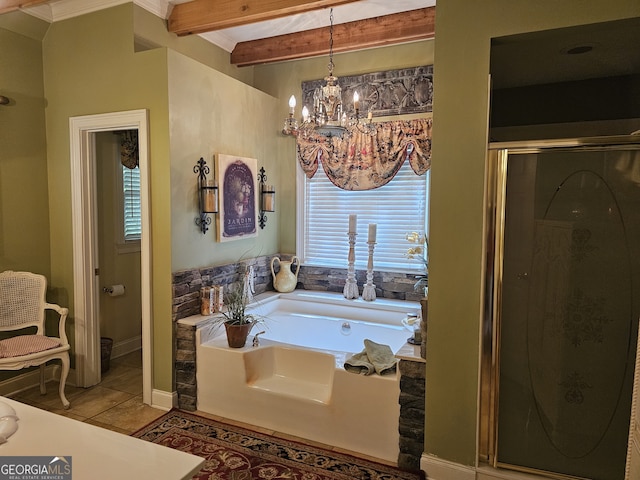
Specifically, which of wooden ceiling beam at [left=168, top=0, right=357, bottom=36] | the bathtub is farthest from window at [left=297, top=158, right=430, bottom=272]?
wooden ceiling beam at [left=168, top=0, right=357, bottom=36]

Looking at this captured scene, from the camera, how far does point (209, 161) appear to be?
3383mm

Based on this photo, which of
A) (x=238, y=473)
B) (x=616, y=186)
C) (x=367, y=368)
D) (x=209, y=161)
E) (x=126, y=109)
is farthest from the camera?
(x=209, y=161)

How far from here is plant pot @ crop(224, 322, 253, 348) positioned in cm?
298

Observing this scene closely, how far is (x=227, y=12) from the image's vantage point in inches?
121

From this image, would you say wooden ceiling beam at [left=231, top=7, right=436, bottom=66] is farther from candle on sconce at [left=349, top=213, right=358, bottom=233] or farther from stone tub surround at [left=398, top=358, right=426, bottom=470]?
stone tub surround at [left=398, top=358, right=426, bottom=470]

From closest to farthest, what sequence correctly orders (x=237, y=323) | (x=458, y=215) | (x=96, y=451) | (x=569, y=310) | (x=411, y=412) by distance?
(x=96, y=451)
(x=569, y=310)
(x=458, y=215)
(x=411, y=412)
(x=237, y=323)

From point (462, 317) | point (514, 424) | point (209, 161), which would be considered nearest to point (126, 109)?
point (209, 161)

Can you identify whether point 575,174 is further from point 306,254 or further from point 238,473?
point 306,254

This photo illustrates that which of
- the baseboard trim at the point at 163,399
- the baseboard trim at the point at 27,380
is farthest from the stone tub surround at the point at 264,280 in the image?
the baseboard trim at the point at 27,380

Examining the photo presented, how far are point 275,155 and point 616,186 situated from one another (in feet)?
9.81

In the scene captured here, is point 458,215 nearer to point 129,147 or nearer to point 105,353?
point 129,147

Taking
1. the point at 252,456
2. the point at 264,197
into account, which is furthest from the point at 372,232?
the point at 252,456

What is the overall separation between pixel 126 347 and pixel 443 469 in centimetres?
330

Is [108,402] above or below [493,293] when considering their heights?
below
